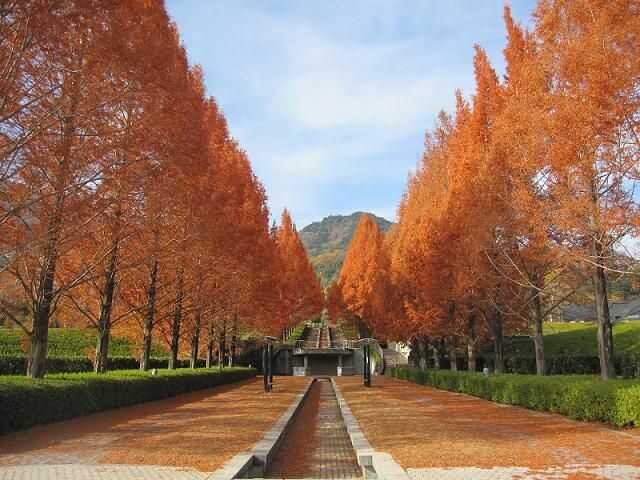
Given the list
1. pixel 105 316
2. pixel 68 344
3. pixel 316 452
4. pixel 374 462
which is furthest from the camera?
pixel 68 344

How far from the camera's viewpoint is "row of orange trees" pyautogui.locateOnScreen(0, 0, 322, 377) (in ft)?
26.3

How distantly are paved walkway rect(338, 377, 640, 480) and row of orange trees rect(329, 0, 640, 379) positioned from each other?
10.2 feet

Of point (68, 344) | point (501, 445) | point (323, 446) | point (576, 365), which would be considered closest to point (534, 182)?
point (501, 445)

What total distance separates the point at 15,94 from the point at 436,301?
60.4 feet

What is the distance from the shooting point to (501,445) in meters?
8.16

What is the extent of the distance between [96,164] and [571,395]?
10706mm

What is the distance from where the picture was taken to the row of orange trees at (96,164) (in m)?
8.02

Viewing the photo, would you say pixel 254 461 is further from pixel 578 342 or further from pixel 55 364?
pixel 578 342

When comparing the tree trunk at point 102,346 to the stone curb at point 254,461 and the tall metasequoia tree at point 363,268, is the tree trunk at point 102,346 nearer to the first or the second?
the stone curb at point 254,461

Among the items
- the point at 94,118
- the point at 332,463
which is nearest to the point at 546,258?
the point at 332,463

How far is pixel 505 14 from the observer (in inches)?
A: 656

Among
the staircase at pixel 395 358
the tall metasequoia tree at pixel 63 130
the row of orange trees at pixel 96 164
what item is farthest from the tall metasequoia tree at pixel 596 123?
the staircase at pixel 395 358

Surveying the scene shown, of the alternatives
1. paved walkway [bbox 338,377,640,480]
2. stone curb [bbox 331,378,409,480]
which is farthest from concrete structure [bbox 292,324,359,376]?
stone curb [bbox 331,378,409,480]

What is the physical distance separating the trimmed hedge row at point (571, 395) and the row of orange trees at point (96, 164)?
9457 mm
